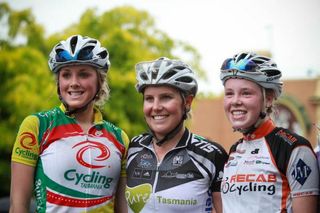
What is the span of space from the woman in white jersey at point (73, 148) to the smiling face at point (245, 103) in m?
1.18

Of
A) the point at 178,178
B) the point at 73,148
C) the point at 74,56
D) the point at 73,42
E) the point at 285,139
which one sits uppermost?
the point at 73,42

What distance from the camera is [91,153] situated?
14.8ft

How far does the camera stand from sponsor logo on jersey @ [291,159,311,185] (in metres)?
3.84

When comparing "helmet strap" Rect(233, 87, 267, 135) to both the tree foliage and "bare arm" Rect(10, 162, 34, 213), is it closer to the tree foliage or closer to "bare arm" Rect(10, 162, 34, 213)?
"bare arm" Rect(10, 162, 34, 213)

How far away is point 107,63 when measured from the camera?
15.9ft

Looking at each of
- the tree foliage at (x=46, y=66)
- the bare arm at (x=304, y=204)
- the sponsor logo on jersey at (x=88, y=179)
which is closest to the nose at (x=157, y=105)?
the sponsor logo on jersey at (x=88, y=179)

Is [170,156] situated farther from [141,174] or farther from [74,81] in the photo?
[74,81]

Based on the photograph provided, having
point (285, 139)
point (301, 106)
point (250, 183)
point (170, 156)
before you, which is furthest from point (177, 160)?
point (301, 106)

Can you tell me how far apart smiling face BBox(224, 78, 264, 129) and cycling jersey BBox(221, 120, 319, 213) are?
13 cm

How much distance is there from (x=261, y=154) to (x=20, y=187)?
2085 millimetres

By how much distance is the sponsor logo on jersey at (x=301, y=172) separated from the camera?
384cm

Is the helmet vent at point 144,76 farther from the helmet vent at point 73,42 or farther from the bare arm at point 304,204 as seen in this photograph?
the bare arm at point 304,204

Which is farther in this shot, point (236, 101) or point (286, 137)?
point (236, 101)

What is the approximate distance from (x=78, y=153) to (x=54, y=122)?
364 millimetres
